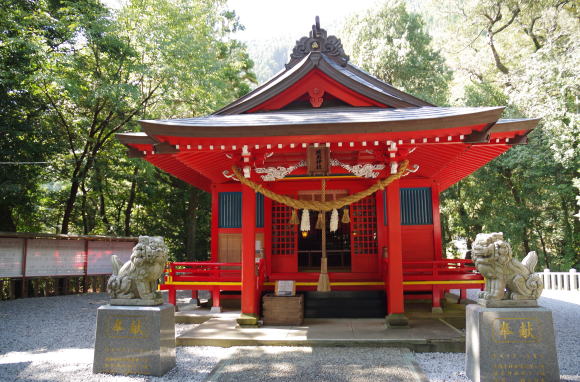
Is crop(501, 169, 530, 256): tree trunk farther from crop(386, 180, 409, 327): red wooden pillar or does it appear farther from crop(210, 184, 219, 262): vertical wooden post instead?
crop(210, 184, 219, 262): vertical wooden post

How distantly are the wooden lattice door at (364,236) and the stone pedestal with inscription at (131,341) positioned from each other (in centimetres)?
533

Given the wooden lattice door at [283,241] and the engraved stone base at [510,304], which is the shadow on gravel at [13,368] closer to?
the wooden lattice door at [283,241]

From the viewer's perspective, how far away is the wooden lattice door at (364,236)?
9102 mm

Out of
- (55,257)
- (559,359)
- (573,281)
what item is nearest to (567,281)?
(573,281)

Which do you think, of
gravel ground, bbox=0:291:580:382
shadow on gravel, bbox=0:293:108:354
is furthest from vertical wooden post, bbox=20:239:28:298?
gravel ground, bbox=0:291:580:382

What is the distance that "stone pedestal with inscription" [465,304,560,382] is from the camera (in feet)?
14.0

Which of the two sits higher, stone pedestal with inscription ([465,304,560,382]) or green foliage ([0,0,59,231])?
green foliage ([0,0,59,231])

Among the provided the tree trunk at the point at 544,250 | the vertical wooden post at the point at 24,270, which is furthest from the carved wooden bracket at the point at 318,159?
the tree trunk at the point at 544,250

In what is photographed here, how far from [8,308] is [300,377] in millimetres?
8728

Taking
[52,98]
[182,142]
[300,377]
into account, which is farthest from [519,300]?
[52,98]

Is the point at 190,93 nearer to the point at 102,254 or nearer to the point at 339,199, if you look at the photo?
the point at 102,254

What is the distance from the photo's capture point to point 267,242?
30.0 ft

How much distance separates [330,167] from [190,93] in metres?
10.2

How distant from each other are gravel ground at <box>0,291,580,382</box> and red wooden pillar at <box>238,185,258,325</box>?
1.08 metres
